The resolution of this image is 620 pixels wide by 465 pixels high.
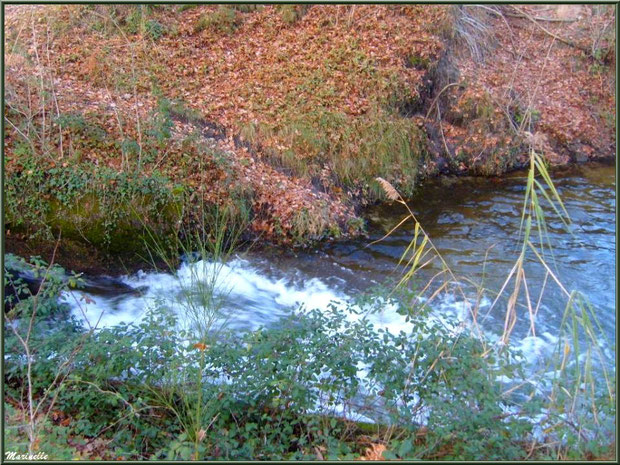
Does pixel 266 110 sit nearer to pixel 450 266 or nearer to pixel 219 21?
pixel 219 21

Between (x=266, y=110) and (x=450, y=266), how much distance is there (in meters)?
4.51

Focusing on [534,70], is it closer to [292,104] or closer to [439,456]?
[292,104]

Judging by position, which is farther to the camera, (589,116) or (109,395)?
(589,116)

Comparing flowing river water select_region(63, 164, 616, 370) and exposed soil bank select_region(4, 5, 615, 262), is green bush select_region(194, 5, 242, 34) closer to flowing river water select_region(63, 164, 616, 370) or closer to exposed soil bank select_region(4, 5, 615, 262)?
exposed soil bank select_region(4, 5, 615, 262)

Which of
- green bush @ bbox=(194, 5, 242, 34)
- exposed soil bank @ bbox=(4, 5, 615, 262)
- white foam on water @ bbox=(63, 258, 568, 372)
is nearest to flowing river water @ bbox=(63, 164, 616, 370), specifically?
white foam on water @ bbox=(63, 258, 568, 372)

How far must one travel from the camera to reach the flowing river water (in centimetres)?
650

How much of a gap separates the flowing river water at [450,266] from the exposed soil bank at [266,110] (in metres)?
0.58

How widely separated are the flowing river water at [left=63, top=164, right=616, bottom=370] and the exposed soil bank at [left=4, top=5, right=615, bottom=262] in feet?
1.91

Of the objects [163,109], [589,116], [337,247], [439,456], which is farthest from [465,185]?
[439,456]

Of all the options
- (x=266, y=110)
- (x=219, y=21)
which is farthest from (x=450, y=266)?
(x=219, y=21)

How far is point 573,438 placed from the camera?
3.43 metres

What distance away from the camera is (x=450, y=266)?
778 cm

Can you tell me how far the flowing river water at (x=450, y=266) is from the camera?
256 inches

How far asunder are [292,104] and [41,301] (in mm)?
6215
